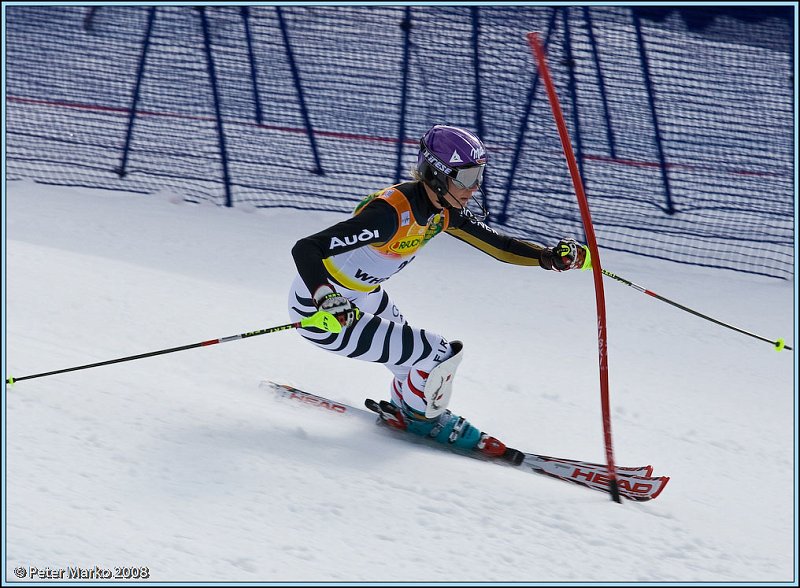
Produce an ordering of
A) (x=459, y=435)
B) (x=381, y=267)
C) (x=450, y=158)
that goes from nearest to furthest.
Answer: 1. (x=450, y=158)
2. (x=381, y=267)
3. (x=459, y=435)

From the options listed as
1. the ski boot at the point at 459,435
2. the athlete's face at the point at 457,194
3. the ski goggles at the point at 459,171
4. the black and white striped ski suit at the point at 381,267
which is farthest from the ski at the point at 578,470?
the ski goggles at the point at 459,171

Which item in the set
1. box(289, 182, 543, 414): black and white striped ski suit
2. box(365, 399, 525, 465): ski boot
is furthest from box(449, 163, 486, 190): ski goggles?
box(365, 399, 525, 465): ski boot

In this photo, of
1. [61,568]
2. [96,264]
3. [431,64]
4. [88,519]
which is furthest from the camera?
[431,64]

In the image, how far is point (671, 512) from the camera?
372 cm

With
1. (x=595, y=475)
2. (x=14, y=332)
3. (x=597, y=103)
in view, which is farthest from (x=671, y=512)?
(x=597, y=103)

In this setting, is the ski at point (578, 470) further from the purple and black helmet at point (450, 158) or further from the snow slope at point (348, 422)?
the purple and black helmet at point (450, 158)

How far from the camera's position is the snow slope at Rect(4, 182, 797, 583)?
292 cm

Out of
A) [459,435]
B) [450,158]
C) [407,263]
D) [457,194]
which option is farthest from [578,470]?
[450,158]

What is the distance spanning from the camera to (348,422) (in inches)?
168

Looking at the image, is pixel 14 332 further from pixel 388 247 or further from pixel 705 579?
pixel 705 579

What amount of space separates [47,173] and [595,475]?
22.9 feet

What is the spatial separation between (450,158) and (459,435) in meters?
1.40

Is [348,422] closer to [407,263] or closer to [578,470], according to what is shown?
[407,263]

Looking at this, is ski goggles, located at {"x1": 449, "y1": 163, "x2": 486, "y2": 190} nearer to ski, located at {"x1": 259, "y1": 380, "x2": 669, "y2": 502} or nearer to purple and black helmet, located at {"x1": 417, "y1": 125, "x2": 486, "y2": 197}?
purple and black helmet, located at {"x1": 417, "y1": 125, "x2": 486, "y2": 197}
